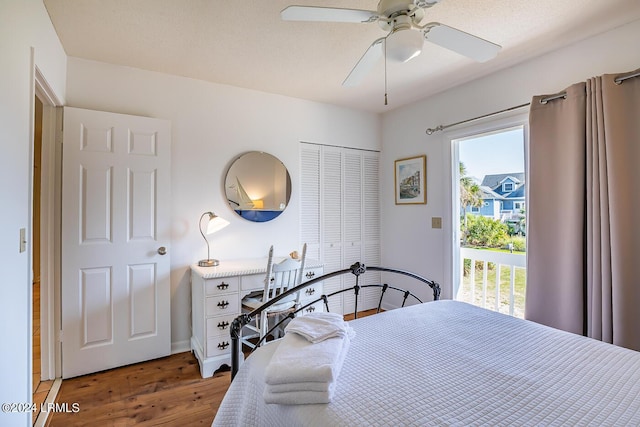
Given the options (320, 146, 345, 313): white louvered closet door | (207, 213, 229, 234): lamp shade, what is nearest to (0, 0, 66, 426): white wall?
(207, 213, 229, 234): lamp shade

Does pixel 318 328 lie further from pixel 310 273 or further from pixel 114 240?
pixel 114 240

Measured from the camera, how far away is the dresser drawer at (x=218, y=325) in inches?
92.2

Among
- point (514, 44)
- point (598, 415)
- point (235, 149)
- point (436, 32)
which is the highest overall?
point (514, 44)

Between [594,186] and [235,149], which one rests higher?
[235,149]

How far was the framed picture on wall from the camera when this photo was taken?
3281mm

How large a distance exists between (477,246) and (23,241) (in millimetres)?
3171

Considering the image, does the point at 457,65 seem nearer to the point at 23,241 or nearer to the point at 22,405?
the point at 23,241

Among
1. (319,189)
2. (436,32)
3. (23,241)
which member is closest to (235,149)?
(319,189)

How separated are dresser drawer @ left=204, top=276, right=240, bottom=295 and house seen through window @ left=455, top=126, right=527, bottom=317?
6.83 ft

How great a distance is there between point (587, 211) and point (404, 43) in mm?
1688

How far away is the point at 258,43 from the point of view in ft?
7.14

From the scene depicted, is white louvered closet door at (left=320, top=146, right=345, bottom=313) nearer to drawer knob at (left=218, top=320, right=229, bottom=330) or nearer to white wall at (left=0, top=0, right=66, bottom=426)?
drawer knob at (left=218, top=320, right=229, bottom=330)

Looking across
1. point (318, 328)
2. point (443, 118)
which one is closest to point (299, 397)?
point (318, 328)

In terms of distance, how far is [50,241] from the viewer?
2.23 m
